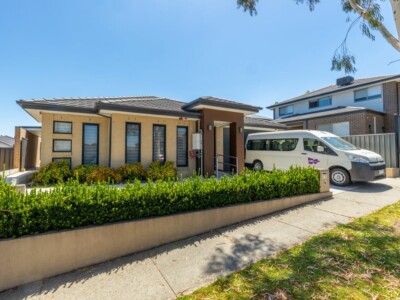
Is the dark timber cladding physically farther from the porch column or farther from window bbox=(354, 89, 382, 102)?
window bbox=(354, 89, 382, 102)

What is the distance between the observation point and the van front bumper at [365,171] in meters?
7.74

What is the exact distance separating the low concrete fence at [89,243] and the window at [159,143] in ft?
19.0

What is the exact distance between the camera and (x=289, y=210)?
18.8 ft

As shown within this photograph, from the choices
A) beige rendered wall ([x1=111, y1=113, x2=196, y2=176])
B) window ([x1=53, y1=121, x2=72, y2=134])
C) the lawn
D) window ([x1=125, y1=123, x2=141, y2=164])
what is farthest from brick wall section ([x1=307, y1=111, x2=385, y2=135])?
window ([x1=53, y1=121, x2=72, y2=134])

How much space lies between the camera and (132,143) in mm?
9336

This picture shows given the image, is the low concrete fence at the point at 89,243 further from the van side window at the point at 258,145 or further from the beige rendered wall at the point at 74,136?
the van side window at the point at 258,145

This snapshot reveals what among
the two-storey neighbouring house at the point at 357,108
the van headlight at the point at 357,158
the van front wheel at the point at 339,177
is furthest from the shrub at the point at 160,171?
the two-storey neighbouring house at the point at 357,108

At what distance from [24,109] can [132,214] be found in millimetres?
7536

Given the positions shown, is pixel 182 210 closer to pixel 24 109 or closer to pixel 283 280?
pixel 283 280

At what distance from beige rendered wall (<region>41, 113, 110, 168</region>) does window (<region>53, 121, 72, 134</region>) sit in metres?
0.14

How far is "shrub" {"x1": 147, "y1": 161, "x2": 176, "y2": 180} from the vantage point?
8812 mm

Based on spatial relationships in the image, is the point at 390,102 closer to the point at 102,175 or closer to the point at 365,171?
the point at 365,171

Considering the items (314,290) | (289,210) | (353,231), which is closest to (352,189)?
(289,210)

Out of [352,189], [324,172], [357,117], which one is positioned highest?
[357,117]
